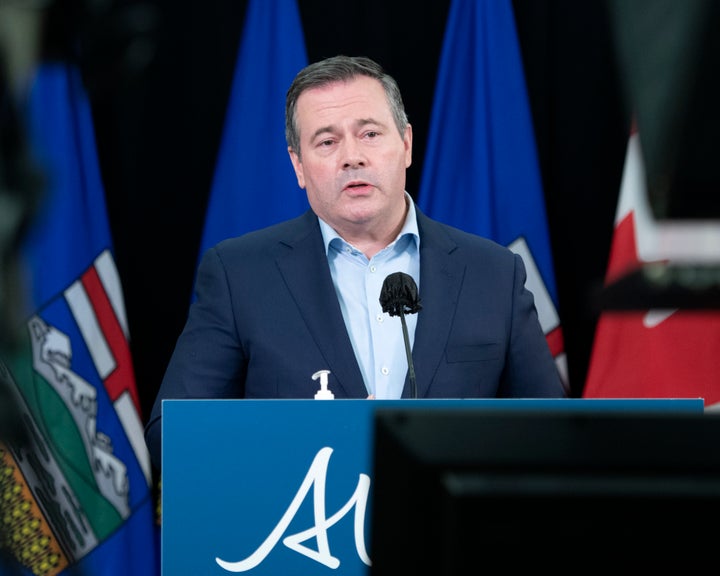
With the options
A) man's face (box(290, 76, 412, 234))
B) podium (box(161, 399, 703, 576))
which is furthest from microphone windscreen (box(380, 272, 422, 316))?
man's face (box(290, 76, 412, 234))

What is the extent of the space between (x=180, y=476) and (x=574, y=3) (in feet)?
7.52

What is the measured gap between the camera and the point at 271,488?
4.45 feet

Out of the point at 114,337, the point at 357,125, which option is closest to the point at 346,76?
the point at 357,125

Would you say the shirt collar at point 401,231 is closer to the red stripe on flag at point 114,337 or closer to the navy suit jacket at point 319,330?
the navy suit jacket at point 319,330

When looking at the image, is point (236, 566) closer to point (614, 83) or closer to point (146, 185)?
point (146, 185)

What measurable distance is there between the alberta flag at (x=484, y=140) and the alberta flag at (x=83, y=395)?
41.2 inches

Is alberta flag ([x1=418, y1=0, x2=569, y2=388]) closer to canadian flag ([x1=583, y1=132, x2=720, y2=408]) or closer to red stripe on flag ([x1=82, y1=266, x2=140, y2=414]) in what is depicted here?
canadian flag ([x1=583, y1=132, x2=720, y2=408])

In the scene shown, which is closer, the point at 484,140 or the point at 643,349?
the point at 643,349

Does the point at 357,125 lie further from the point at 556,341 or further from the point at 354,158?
the point at 556,341

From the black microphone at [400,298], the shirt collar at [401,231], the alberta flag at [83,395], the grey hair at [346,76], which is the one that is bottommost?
the alberta flag at [83,395]

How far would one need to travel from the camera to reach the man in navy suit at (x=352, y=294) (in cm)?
204

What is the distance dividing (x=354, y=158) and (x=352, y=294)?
1.02ft

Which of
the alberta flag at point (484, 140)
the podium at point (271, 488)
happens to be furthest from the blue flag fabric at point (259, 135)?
the podium at point (271, 488)

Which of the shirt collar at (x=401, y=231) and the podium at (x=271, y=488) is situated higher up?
the shirt collar at (x=401, y=231)
